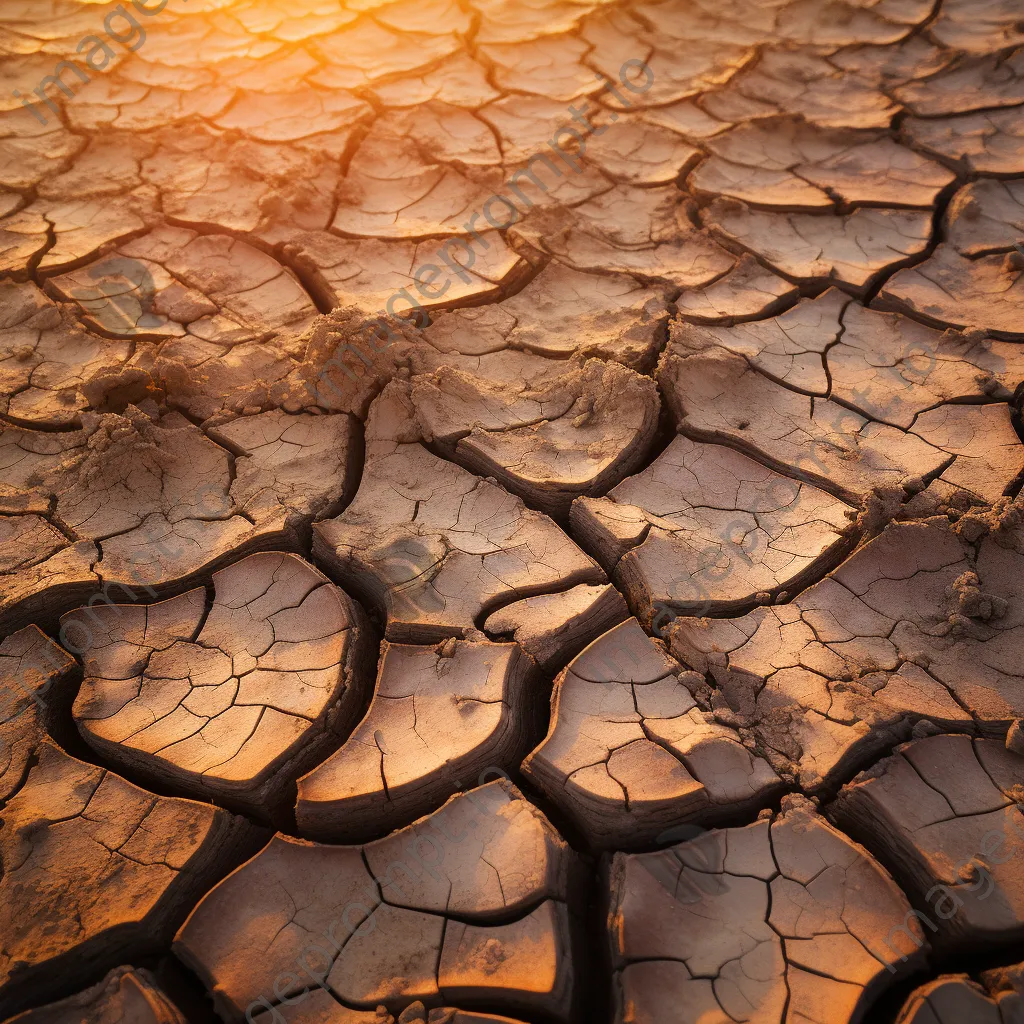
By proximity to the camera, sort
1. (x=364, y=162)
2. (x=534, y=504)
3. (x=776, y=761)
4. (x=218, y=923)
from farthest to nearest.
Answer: (x=364, y=162), (x=534, y=504), (x=776, y=761), (x=218, y=923)

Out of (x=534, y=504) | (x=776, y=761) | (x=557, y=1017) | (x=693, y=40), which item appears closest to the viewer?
(x=557, y=1017)

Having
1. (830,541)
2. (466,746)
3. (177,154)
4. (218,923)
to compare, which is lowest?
(218,923)

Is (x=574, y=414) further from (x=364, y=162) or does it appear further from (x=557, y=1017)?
(x=364, y=162)

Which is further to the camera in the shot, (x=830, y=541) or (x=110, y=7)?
(x=110, y=7)

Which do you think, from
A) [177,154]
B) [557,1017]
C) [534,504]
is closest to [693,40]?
[177,154]

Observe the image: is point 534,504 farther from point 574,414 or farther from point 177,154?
point 177,154

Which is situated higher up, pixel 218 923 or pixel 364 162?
pixel 364 162
